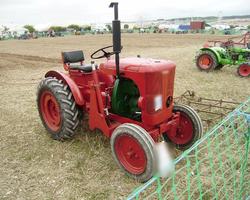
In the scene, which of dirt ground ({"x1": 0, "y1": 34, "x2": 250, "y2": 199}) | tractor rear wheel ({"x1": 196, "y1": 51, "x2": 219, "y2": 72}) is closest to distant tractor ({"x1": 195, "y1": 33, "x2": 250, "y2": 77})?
tractor rear wheel ({"x1": 196, "y1": 51, "x2": 219, "y2": 72})

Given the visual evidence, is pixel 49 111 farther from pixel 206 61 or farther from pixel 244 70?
pixel 206 61

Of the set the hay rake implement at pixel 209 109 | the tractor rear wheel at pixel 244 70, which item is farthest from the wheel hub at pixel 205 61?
the hay rake implement at pixel 209 109

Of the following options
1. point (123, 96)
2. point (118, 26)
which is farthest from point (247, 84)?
point (118, 26)

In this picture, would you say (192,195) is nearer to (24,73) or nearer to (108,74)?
(108,74)

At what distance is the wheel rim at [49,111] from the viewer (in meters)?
4.45

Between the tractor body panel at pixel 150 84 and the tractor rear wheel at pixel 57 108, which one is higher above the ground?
the tractor body panel at pixel 150 84

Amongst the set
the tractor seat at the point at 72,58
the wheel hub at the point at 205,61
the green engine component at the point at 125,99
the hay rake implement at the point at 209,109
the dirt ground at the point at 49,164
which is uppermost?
the tractor seat at the point at 72,58

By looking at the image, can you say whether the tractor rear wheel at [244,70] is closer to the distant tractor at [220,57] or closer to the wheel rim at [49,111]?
the distant tractor at [220,57]

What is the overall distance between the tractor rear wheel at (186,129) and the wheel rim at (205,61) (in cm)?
598

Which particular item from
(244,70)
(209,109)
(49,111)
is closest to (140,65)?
(49,111)

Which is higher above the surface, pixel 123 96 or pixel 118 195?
pixel 123 96

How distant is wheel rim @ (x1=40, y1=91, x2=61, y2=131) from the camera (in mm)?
4453

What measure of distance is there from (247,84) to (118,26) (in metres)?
5.63

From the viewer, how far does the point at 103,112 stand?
3734mm
